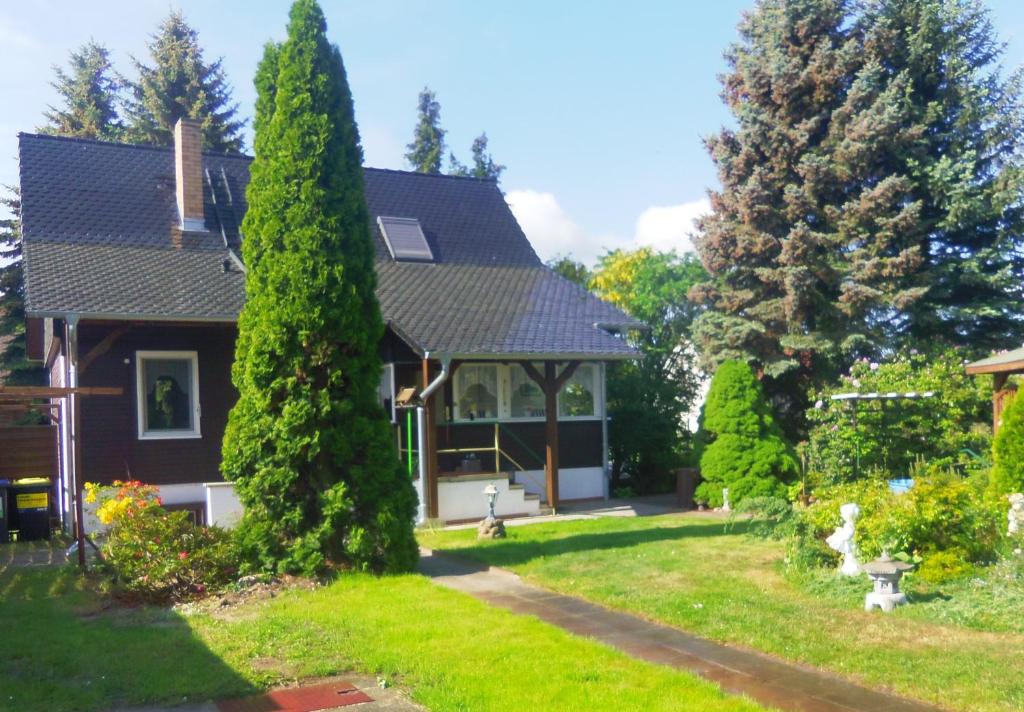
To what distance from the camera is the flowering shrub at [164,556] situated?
8836 millimetres

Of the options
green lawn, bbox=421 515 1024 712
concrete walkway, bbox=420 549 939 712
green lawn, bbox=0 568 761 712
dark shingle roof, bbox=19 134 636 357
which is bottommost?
concrete walkway, bbox=420 549 939 712

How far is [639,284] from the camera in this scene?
79.4 feet

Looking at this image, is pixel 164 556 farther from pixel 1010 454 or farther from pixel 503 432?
pixel 1010 454

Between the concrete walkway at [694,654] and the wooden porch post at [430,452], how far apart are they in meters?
4.40

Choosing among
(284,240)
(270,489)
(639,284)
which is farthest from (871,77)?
(270,489)

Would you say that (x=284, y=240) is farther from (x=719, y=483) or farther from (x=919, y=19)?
(x=919, y=19)

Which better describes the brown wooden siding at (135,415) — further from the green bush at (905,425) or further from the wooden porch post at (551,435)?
the green bush at (905,425)

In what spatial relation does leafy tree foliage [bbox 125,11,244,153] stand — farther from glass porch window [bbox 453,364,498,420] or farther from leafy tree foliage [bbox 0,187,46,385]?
glass porch window [bbox 453,364,498,420]

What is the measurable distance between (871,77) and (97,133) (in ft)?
86.0

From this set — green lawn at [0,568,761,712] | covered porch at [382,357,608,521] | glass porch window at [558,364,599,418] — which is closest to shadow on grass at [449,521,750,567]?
covered porch at [382,357,608,521]

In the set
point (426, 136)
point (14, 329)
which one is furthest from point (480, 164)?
point (14, 329)

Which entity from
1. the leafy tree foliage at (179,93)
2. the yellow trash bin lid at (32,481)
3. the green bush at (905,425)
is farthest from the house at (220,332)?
the leafy tree foliage at (179,93)

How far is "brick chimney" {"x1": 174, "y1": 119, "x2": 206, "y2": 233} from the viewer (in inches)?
655

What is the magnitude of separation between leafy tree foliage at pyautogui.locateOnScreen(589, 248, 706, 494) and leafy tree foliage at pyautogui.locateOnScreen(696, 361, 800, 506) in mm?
1667
